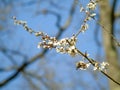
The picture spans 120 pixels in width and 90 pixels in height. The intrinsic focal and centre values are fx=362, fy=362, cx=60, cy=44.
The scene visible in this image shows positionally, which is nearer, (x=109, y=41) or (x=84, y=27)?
(x=84, y=27)

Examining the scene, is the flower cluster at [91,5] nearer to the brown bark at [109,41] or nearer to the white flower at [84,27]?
the white flower at [84,27]

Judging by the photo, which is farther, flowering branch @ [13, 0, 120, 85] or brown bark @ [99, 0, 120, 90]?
brown bark @ [99, 0, 120, 90]

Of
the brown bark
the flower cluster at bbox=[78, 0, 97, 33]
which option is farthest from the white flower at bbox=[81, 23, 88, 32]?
the brown bark

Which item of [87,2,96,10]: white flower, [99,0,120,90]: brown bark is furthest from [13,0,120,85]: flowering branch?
[99,0,120,90]: brown bark

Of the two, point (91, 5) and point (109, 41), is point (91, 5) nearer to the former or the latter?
point (91, 5)

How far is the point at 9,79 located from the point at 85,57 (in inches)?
297

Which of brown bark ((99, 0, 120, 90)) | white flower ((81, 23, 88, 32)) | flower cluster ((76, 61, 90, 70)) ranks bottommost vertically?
flower cluster ((76, 61, 90, 70))

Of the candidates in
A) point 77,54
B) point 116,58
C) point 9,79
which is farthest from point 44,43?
point 9,79

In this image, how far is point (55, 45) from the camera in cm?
162

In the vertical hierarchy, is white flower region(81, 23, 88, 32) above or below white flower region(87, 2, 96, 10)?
below

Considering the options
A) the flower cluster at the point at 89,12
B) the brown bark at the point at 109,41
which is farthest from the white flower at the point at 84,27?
the brown bark at the point at 109,41

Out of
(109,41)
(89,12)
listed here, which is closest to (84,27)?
(89,12)

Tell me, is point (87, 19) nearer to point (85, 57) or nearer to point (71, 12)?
point (85, 57)

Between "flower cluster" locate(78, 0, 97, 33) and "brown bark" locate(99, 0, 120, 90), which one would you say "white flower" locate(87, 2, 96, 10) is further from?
"brown bark" locate(99, 0, 120, 90)
